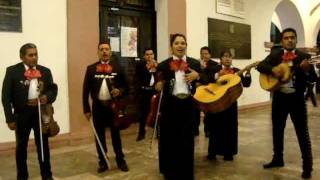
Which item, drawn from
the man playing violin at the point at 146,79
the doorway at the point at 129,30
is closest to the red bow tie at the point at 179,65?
the man playing violin at the point at 146,79

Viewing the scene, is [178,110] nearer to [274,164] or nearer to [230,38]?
[274,164]

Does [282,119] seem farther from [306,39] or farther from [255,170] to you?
[306,39]

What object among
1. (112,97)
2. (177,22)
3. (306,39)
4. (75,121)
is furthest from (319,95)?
(112,97)

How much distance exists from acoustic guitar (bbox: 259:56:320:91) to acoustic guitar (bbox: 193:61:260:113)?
0.21 metres

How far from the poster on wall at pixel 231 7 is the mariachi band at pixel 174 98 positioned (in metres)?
5.19

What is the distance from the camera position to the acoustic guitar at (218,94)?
426 cm

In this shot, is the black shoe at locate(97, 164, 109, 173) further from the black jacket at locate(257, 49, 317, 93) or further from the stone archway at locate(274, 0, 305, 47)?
the stone archway at locate(274, 0, 305, 47)

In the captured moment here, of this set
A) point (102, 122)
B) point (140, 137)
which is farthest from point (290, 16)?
point (102, 122)

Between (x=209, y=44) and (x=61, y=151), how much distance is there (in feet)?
16.0

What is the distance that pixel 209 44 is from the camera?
962cm

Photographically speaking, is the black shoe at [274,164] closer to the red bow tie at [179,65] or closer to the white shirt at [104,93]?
the red bow tie at [179,65]

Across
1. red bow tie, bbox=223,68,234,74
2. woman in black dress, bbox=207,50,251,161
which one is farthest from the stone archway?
woman in black dress, bbox=207,50,251,161

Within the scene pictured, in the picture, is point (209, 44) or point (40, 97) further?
point (209, 44)

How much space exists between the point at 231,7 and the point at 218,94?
6591 mm
